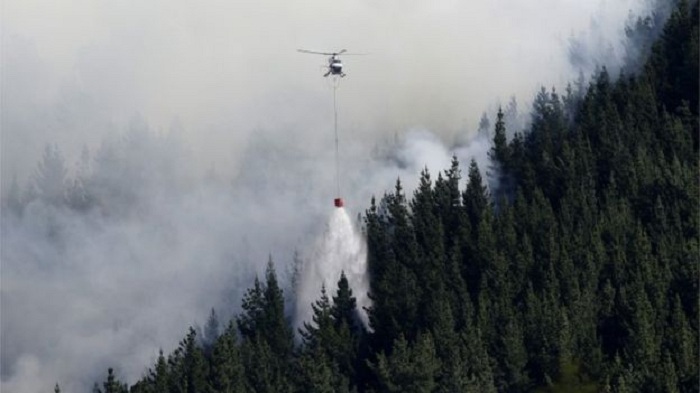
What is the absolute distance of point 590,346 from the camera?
4397 inches

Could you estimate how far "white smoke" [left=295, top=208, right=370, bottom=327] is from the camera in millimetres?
140250

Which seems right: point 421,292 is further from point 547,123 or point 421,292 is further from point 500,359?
point 547,123

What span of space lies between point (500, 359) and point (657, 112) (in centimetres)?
4767

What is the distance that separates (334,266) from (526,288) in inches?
1117

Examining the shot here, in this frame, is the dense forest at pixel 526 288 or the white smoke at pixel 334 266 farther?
the white smoke at pixel 334 266

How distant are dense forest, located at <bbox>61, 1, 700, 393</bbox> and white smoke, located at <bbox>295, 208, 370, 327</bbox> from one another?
2156 mm

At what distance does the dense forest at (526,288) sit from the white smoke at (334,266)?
7.07 ft

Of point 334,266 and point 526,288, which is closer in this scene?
point 526,288

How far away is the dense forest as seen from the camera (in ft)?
365

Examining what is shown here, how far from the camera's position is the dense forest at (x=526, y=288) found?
111 meters

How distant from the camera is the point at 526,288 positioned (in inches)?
A: 4889

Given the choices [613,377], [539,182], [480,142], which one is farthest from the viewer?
[480,142]

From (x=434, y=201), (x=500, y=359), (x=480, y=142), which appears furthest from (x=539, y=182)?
(x=500, y=359)

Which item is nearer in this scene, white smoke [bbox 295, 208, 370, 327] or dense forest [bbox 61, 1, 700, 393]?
dense forest [bbox 61, 1, 700, 393]
